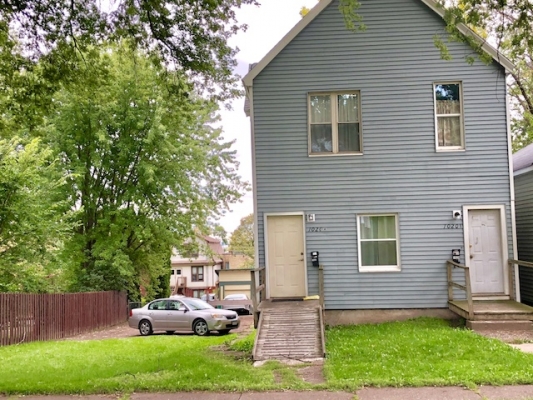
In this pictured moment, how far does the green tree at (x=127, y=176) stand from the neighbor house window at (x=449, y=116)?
42.6 feet

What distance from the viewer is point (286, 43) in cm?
1323

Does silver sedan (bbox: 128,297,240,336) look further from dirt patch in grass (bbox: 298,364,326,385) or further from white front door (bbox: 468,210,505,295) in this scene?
dirt patch in grass (bbox: 298,364,326,385)

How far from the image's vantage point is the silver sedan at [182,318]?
17688 millimetres

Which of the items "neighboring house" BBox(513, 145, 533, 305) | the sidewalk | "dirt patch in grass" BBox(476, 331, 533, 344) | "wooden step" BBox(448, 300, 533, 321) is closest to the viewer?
the sidewalk

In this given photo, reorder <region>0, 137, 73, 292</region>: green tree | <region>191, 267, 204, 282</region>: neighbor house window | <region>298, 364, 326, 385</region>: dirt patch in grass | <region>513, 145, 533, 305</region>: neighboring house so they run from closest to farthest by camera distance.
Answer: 1. <region>298, 364, 326, 385</region>: dirt patch in grass
2. <region>513, 145, 533, 305</region>: neighboring house
3. <region>0, 137, 73, 292</region>: green tree
4. <region>191, 267, 204, 282</region>: neighbor house window

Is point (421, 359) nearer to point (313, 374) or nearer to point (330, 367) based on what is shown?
point (330, 367)

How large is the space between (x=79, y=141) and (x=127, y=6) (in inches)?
646

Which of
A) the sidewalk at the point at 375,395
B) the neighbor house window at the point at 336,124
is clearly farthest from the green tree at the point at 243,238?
the sidewalk at the point at 375,395

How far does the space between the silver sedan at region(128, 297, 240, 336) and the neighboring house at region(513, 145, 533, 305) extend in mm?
9196

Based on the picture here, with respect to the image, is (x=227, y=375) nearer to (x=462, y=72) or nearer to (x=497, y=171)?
(x=497, y=171)

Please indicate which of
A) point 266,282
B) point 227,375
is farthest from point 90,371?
point 266,282

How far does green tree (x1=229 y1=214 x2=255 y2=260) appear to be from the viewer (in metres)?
68.1

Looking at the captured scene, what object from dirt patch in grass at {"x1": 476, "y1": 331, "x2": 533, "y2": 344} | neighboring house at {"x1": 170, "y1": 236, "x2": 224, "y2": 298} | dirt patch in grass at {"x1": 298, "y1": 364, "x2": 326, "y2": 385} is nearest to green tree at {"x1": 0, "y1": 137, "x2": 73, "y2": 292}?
dirt patch in grass at {"x1": 298, "y1": 364, "x2": 326, "y2": 385}

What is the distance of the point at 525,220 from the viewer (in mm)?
14336
